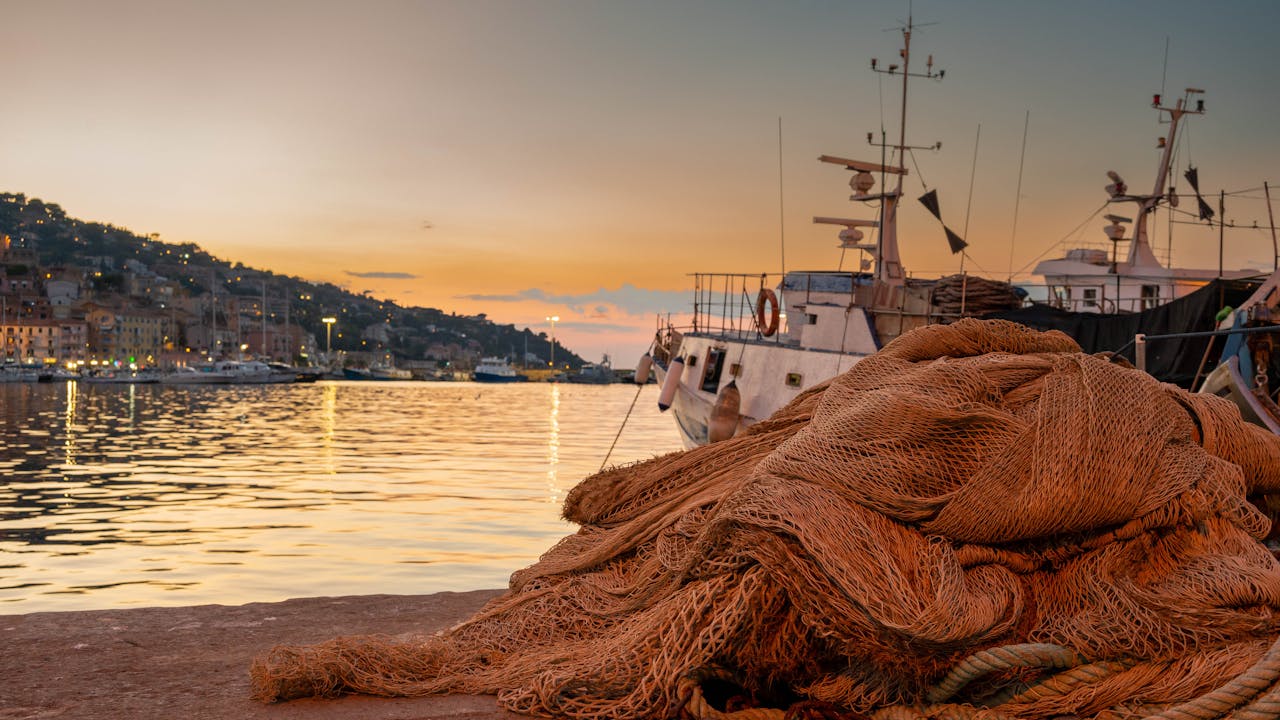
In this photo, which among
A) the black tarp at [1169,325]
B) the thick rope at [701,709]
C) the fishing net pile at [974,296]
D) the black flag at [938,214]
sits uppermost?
the black flag at [938,214]

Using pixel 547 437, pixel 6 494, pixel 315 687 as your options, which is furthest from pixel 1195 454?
pixel 547 437

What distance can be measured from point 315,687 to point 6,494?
1745 centimetres

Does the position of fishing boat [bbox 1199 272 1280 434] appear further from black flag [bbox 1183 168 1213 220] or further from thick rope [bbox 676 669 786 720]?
black flag [bbox 1183 168 1213 220]

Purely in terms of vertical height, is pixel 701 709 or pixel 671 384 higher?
pixel 671 384

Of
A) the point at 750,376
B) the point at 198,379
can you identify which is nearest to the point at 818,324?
the point at 750,376

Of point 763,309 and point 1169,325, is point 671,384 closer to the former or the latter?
point 763,309

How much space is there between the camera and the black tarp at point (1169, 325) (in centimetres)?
1359

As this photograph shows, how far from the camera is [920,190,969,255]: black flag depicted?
77.0ft

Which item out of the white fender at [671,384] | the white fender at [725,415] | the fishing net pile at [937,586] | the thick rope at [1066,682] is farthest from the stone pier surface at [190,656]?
the white fender at [671,384]

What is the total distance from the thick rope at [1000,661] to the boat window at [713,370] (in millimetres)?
18774

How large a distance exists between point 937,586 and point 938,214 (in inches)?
867

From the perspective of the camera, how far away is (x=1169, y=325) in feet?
47.1

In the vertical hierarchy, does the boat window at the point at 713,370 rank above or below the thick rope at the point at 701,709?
above

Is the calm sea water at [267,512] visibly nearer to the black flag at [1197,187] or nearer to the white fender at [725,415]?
the white fender at [725,415]
